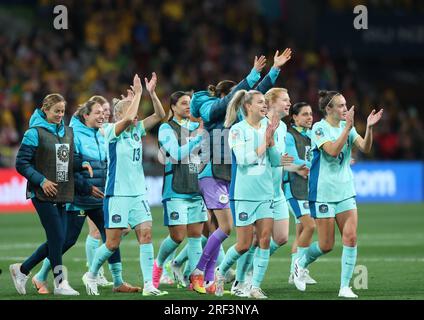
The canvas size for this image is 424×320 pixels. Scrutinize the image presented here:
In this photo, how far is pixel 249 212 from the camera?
38.8 feet

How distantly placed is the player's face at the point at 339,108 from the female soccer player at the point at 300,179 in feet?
6.33

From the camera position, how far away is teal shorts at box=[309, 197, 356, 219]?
1207 centimetres

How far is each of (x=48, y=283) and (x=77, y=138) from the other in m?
1.91

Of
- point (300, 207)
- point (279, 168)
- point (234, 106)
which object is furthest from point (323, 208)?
point (300, 207)

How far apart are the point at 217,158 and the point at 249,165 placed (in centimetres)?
124

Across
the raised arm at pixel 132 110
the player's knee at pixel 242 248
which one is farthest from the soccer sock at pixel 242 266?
the raised arm at pixel 132 110

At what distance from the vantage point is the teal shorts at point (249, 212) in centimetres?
1182

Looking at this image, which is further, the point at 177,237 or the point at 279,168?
the point at 177,237

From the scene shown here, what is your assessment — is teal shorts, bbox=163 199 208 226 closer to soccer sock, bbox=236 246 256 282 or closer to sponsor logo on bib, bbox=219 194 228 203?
sponsor logo on bib, bbox=219 194 228 203

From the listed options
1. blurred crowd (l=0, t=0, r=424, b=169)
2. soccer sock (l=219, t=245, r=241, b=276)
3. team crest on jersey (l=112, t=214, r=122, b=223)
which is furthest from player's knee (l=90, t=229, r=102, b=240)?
blurred crowd (l=0, t=0, r=424, b=169)

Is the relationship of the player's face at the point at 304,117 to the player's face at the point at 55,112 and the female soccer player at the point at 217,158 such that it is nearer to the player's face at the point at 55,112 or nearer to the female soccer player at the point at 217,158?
the female soccer player at the point at 217,158

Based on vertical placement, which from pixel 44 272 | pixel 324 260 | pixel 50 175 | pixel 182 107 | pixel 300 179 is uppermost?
pixel 182 107

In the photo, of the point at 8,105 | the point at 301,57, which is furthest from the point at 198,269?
the point at 301,57

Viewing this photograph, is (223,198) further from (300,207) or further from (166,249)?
(300,207)
